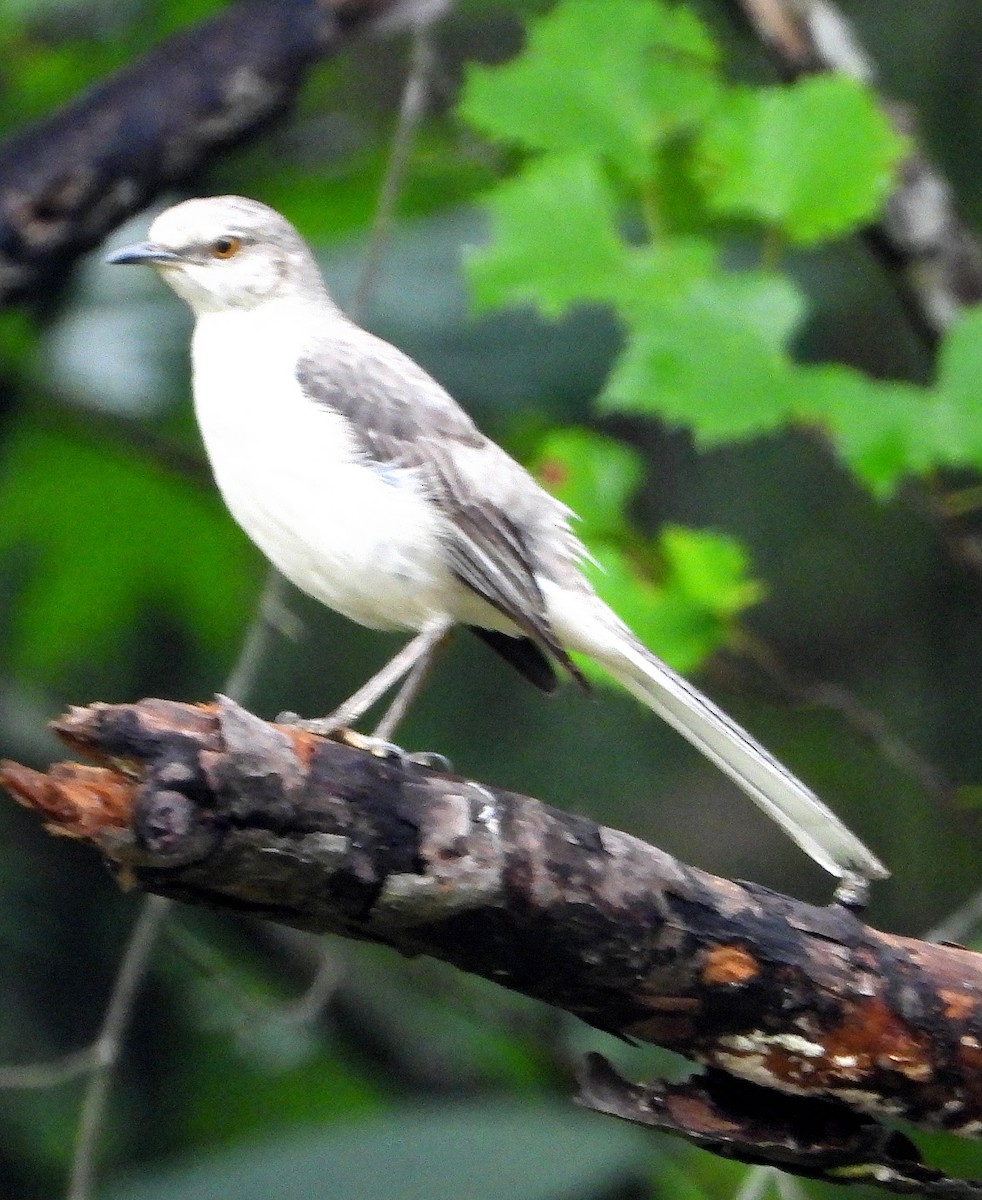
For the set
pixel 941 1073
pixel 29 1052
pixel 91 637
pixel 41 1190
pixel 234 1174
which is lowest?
pixel 41 1190

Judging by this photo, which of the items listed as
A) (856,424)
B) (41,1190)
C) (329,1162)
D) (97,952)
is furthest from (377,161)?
(41,1190)

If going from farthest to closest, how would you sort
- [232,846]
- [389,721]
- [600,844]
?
[389,721] < [600,844] < [232,846]

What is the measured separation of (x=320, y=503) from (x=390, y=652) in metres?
3.01

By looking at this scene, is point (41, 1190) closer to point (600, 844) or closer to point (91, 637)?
point (91, 637)

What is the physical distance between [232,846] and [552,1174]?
2.66 m

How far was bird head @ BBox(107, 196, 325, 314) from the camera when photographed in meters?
4.87

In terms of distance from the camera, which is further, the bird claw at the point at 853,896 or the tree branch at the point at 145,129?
the tree branch at the point at 145,129

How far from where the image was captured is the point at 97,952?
21.6 feet

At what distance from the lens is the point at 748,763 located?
4.22m

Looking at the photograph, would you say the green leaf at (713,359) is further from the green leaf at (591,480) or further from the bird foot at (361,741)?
the bird foot at (361,741)

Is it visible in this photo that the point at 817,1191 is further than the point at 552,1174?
Yes

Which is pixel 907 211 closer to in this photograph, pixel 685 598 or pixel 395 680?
pixel 685 598

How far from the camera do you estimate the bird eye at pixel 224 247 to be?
4914mm

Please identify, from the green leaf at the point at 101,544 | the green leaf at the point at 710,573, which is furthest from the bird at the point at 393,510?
the green leaf at the point at 101,544
